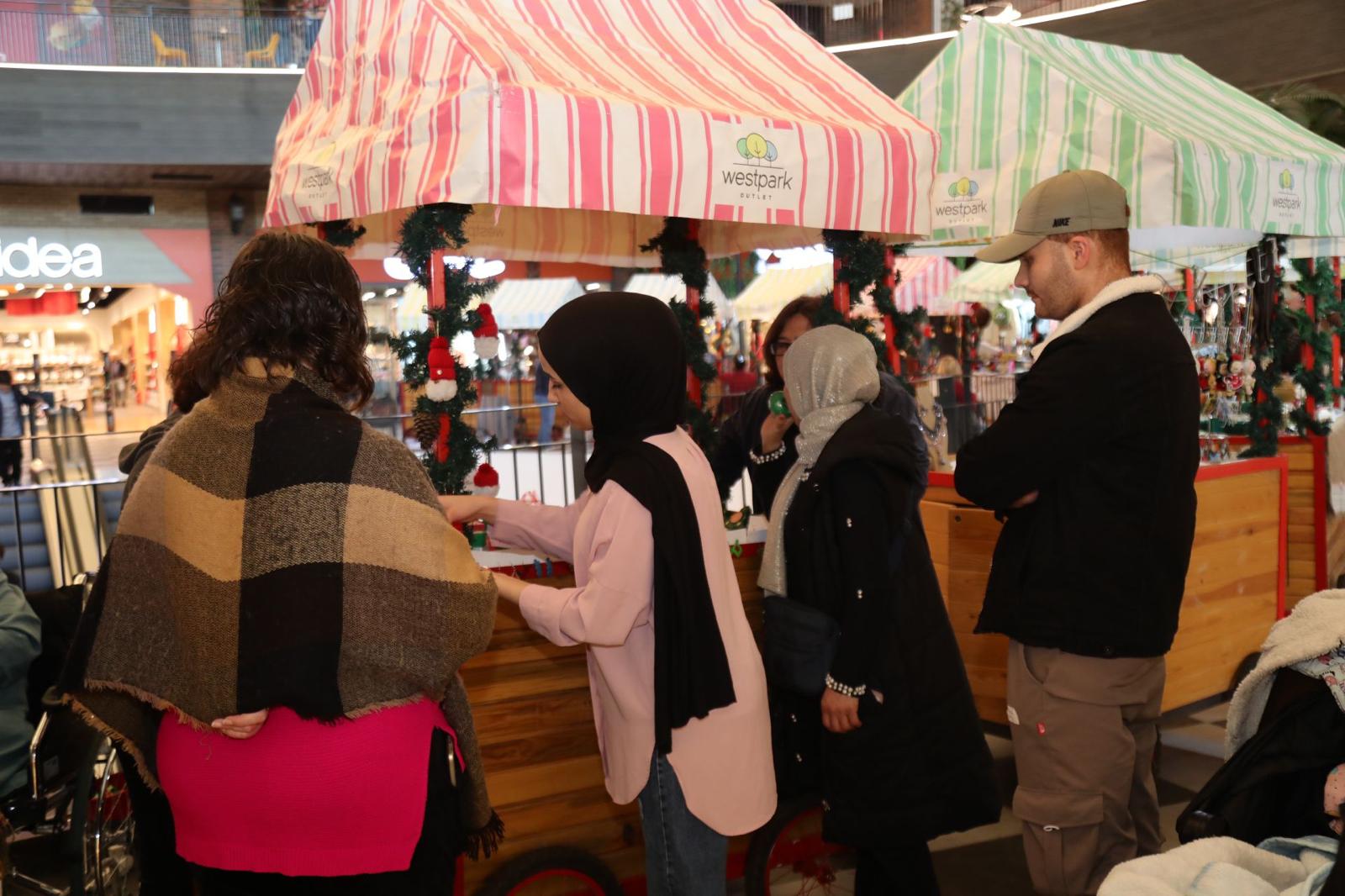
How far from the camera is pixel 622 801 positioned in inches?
97.7

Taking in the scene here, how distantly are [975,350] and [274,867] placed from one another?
1749 cm

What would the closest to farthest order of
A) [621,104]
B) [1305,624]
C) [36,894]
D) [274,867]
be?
[274,867], [1305,624], [621,104], [36,894]

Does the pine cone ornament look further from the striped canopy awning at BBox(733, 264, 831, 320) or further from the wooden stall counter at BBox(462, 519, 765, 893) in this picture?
the striped canopy awning at BBox(733, 264, 831, 320)

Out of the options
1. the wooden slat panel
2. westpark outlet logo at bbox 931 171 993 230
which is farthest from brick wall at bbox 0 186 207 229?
the wooden slat panel

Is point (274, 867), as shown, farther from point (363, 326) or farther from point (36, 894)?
point (36, 894)

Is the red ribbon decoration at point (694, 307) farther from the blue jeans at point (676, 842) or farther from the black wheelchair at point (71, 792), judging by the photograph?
the blue jeans at point (676, 842)

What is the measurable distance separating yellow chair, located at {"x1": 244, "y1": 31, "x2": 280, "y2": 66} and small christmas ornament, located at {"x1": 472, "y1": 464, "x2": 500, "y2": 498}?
499 inches

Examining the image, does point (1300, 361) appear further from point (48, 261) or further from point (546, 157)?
point (48, 261)

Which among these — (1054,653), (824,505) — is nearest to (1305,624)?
(1054,653)

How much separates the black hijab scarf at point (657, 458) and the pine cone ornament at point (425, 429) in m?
1.31

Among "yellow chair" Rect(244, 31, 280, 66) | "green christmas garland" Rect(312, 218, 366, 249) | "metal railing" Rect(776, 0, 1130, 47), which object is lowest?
"green christmas garland" Rect(312, 218, 366, 249)

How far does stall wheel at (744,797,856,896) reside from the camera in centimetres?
334

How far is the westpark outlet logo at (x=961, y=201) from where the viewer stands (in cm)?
548

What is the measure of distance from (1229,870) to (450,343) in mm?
2629
